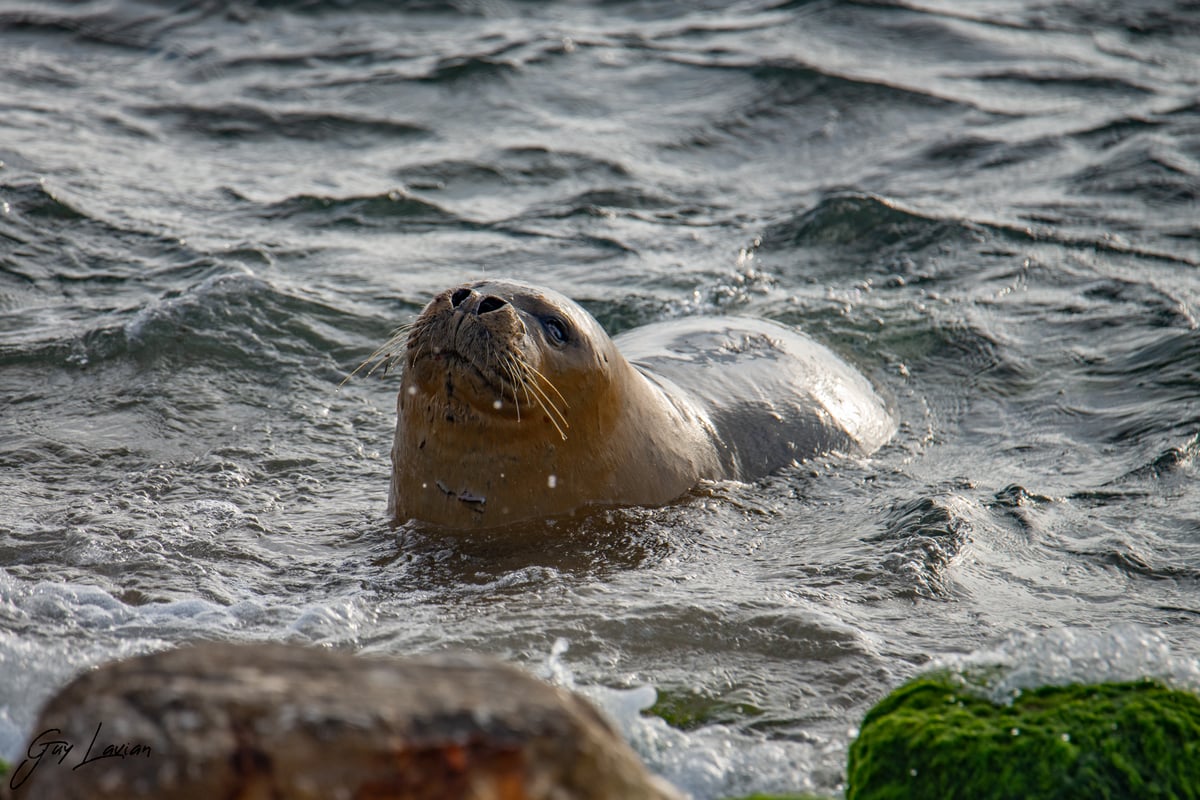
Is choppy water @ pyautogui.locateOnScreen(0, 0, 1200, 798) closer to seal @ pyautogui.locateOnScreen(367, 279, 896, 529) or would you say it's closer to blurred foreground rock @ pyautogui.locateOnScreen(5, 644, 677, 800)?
seal @ pyautogui.locateOnScreen(367, 279, 896, 529)

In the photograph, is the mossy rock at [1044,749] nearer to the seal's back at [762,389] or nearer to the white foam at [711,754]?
the white foam at [711,754]

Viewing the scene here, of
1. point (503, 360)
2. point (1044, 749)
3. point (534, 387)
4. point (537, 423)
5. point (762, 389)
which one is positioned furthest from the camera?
point (762, 389)

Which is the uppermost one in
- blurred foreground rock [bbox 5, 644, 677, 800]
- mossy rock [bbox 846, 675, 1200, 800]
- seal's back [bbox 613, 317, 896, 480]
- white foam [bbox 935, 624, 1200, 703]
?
blurred foreground rock [bbox 5, 644, 677, 800]

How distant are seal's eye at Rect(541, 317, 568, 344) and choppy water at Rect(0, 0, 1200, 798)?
27.3 inches

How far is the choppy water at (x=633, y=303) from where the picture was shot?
3932mm

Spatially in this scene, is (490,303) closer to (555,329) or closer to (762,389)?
(555,329)

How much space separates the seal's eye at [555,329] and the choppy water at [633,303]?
0.69m

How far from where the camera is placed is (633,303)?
7605 millimetres

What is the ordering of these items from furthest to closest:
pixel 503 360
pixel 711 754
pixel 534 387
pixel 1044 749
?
pixel 534 387 < pixel 503 360 < pixel 711 754 < pixel 1044 749

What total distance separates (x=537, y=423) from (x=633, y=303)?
2966mm

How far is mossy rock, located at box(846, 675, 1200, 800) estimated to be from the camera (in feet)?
8.57

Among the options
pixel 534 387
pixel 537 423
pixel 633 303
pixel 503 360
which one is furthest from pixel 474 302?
pixel 633 303

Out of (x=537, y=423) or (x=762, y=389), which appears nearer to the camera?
(x=537, y=423)

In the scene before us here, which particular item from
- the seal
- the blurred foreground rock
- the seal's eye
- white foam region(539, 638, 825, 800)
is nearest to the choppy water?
white foam region(539, 638, 825, 800)
